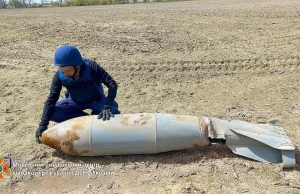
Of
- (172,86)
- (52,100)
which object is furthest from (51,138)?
(172,86)

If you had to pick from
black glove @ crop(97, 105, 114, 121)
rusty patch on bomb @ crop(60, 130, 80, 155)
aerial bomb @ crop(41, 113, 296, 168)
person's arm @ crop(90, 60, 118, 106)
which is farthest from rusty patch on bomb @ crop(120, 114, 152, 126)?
rusty patch on bomb @ crop(60, 130, 80, 155)

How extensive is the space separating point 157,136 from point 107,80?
3.09 feet

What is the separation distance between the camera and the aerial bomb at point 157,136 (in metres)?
3.45

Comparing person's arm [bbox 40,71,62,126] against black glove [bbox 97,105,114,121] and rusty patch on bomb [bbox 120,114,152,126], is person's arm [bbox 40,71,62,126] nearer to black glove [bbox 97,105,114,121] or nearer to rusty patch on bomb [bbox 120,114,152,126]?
black glove [bbox 97,105,114,121]

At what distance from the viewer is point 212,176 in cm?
332

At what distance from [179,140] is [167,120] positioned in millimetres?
267

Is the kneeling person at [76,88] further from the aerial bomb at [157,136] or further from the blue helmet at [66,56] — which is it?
the aerial bomb at [157,136]

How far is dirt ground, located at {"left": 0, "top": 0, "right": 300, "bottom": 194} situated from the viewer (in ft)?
11.0

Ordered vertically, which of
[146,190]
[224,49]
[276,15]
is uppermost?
[276,15]

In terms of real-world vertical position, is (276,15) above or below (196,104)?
above

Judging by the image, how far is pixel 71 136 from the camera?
354 centimetres

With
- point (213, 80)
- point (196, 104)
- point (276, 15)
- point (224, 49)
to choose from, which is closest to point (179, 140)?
point (196, 104)

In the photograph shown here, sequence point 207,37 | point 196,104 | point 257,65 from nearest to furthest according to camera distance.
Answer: point 196,104, point 257,65, point 207,37

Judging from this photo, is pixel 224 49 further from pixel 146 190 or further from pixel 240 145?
pixel 146 190
